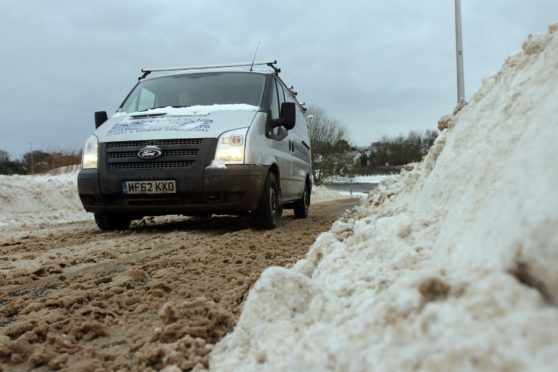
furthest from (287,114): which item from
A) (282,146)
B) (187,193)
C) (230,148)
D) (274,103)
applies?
(187,193)

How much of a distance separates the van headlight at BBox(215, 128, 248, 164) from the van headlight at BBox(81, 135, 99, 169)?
1.45 meters

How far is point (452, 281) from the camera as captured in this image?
1236mm

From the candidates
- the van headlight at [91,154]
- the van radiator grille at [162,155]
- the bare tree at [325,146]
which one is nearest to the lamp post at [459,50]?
the van radiator grille at [162,155]

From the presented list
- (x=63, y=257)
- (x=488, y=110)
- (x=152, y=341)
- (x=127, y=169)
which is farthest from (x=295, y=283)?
(x=127, y=169)

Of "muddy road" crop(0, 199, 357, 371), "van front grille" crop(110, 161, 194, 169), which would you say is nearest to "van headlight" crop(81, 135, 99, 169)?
"van front grille" crop(110, 161, 194, 169)

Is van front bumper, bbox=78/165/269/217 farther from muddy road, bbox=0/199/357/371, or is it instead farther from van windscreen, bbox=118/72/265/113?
van windscreen, bbox=118/72/265/113

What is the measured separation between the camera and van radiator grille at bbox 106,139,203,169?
4980 millimetres

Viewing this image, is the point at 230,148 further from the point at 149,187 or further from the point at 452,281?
the point at 452,281

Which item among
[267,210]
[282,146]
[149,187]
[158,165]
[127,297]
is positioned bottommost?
[127,297]

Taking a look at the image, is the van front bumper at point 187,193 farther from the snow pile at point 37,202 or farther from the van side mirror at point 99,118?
the snow pile at point 37,202

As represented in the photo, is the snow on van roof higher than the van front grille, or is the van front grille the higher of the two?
the snow on van roof

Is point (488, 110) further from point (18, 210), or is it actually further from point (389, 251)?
point (18, 210)

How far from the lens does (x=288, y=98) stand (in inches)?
297

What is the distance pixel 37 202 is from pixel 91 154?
20.1ft
